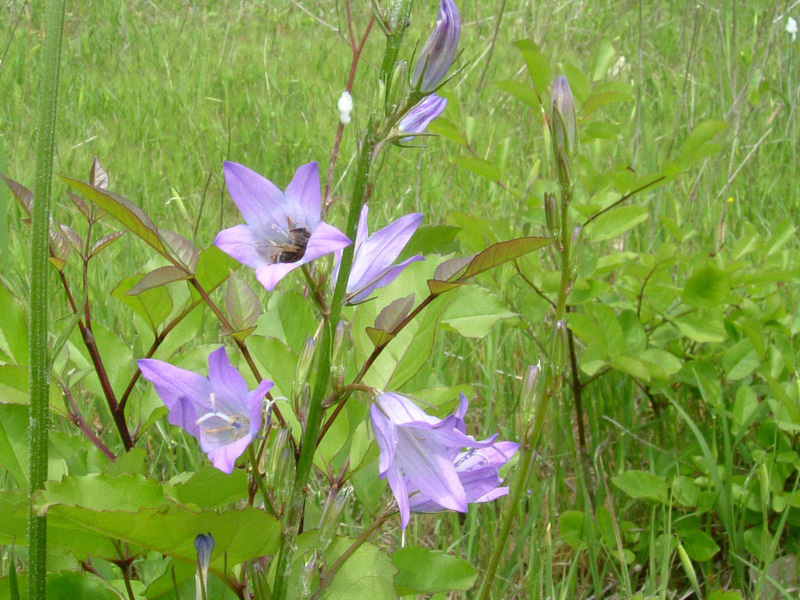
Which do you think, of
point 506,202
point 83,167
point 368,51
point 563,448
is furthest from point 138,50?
point 563,448

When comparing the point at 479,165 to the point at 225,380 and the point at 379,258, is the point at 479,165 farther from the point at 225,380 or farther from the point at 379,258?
the point at 225,380

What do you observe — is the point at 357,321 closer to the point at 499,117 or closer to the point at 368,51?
the point at 499,117

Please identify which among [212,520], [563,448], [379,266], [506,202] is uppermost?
[379,266]

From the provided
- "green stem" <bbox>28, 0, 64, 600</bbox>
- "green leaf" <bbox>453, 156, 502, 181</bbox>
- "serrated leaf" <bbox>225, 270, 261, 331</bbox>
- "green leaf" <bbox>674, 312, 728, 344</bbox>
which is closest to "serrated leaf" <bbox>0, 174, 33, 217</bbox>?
"green stem" <bbox>28, 0, 64, 600</bbox>

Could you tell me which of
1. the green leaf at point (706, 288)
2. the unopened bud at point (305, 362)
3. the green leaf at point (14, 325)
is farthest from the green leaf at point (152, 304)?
the green leaf at point (706, 288)

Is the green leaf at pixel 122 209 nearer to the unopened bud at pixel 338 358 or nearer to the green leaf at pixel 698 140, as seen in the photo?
the unopened bud at pixel 338 358

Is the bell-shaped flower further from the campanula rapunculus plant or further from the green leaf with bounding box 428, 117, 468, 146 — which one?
the green leaf with bounding box 428, 117, 468, 146
